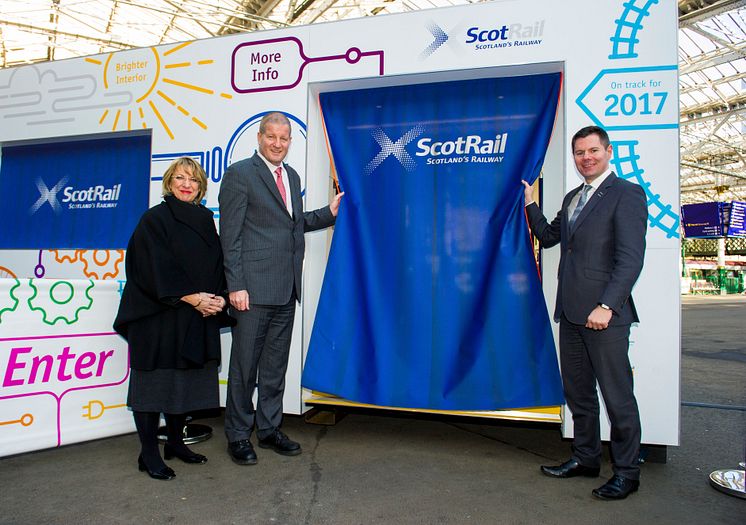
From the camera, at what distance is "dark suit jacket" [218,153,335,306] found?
2.74 meters

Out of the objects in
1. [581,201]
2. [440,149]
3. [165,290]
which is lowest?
[165,290]

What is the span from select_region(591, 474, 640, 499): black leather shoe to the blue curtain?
0.56m

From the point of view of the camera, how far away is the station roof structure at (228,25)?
37.2 feet

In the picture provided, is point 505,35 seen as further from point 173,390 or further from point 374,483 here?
point 173,390

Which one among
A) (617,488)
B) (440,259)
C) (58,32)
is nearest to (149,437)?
(440,259)

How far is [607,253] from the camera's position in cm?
242

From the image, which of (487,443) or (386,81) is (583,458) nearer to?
(487,443)

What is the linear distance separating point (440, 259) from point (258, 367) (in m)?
1.25

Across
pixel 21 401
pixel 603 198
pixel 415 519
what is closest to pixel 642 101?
pixel 603 198

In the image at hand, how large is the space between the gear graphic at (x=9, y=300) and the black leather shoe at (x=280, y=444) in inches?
58.5

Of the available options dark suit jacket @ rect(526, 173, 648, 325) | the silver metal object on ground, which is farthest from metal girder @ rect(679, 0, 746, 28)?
the silver metal object on ground

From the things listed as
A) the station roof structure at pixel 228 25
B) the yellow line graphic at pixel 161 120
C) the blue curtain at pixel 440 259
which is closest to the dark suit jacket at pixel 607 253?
the blue curtain at pixel 440 259

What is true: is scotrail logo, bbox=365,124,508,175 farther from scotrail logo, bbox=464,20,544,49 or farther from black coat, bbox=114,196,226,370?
black coat, bbox=114,196,226,370

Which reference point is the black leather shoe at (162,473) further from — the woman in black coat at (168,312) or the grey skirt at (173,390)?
the grey skirt at (173,390)
